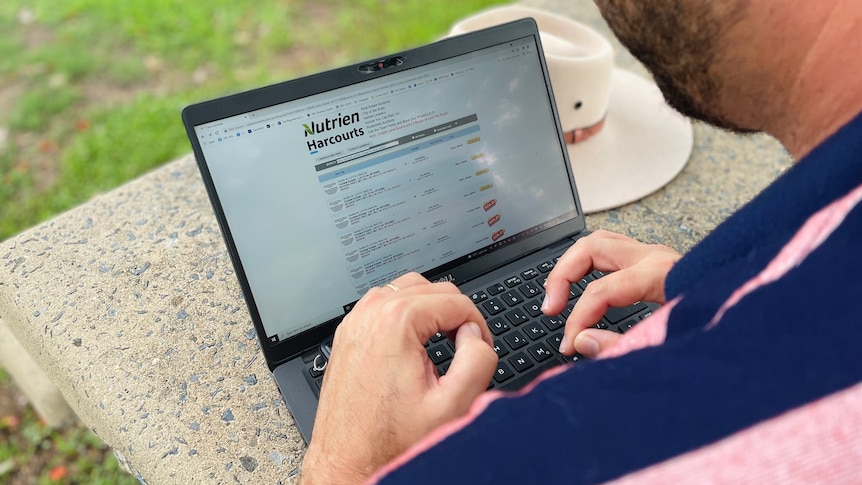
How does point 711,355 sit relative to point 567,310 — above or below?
above

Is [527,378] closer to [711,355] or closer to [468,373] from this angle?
[468,373]

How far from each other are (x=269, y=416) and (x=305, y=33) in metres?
2.35

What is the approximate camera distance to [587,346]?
2.51 feet

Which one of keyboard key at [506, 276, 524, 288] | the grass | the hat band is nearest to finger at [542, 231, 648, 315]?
keyboard key at [506, 276, 524, 288]

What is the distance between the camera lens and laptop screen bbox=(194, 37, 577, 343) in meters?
0.84

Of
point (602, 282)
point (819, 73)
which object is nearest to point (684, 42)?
point (819, 73)

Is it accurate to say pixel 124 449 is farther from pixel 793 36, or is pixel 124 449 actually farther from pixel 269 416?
pixel 793 36

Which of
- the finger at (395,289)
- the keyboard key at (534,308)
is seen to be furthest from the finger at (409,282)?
the keyboard key at (534,308)

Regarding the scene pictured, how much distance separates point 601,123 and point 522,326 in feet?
1.84

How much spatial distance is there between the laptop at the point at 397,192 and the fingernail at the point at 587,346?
0.08 metres

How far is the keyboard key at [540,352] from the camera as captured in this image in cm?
85

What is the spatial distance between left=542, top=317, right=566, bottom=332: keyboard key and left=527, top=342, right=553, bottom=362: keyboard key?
4 cm

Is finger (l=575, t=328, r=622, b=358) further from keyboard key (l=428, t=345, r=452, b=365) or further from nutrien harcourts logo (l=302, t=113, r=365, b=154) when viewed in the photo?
nutrien harcourts logo (l=302, t=113, r=365, b=154)

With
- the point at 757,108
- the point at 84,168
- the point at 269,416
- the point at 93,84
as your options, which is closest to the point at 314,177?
the point at 269,416
